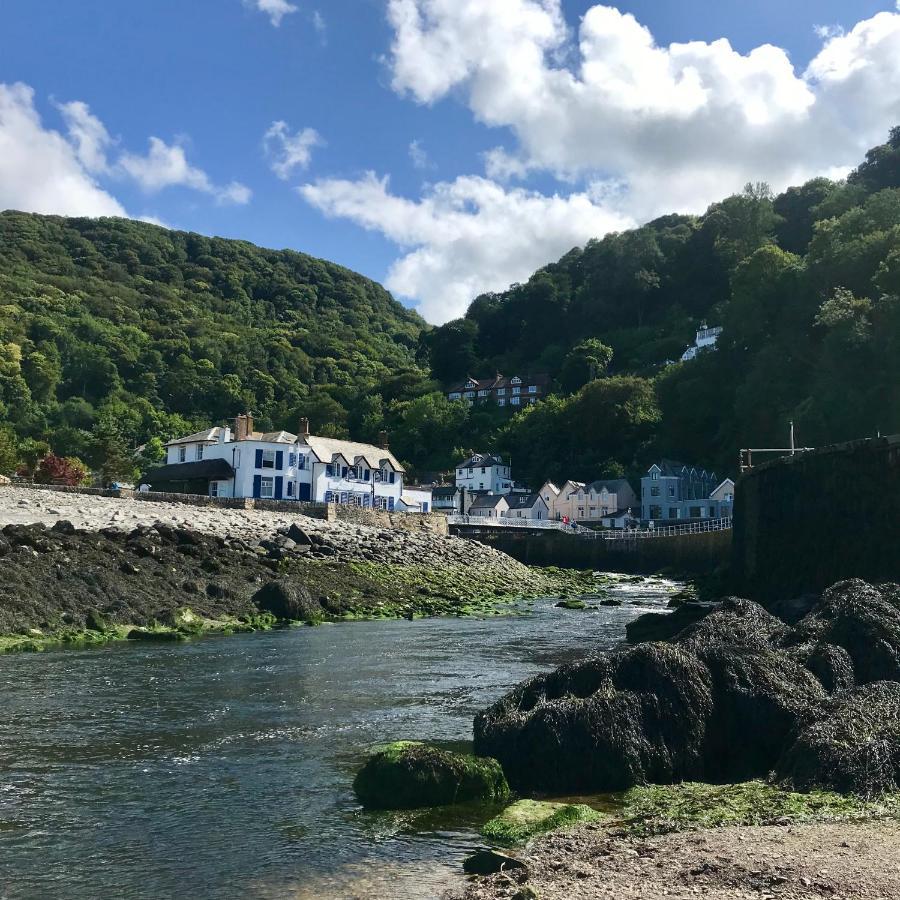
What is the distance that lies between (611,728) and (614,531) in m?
65.1

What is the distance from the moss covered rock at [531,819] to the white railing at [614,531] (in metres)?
52.0

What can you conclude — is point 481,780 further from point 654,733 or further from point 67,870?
point 67,870

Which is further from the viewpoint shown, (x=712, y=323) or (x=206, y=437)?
(x=712, y=323)

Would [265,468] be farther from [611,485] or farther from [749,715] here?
[749,715]

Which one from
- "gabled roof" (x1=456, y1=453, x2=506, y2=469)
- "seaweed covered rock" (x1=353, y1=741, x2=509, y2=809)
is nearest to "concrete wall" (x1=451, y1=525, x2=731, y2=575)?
"gabled roof" (x1=456, y1=453, x2=506, y2=469)

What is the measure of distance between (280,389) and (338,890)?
13987 cm

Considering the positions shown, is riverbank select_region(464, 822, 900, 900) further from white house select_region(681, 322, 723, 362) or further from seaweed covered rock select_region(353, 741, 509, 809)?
white house select_region(681, 322, 723, 362)

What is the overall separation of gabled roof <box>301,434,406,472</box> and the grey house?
30.6 metres

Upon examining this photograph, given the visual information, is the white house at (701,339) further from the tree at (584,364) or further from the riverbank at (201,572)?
the riverbank at (201,572)

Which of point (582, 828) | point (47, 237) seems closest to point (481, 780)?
point (582, 828)

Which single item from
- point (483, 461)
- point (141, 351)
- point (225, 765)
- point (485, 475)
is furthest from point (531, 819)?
point (141, 351)

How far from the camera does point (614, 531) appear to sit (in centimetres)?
7494

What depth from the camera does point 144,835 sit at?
9.36m

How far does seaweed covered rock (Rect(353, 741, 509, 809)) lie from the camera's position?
10406 millimetres
